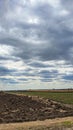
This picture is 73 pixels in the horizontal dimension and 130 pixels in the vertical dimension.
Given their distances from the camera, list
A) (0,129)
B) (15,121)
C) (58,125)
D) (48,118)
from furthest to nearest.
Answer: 1. (48,118)
2. (15,121)
3. (58,125)
4. (0,129)

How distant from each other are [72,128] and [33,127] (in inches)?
108

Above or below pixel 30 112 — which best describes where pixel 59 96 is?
above

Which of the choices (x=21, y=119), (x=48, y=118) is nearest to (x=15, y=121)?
(x=21, y=119)

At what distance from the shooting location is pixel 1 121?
87.0 feet

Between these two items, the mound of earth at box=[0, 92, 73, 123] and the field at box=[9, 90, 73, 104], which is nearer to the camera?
the mound of earth at box=[0, 92, 73, 123]

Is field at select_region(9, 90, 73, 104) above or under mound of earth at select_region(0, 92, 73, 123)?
above

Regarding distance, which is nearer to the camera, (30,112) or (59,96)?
(30,112)

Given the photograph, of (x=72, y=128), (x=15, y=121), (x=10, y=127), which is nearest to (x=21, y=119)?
(x=15, y=121)

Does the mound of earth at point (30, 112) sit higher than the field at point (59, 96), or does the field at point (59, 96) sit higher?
the field at point (59, 96)

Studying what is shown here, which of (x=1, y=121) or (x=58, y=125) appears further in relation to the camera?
(x=1, y=121)

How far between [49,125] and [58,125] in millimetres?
664

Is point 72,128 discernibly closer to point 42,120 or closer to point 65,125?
point 65,125

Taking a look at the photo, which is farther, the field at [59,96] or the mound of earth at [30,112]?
the field at [59,96]

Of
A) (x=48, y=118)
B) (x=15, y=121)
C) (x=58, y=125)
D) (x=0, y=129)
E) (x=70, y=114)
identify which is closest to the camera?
(x=0, y=129)
